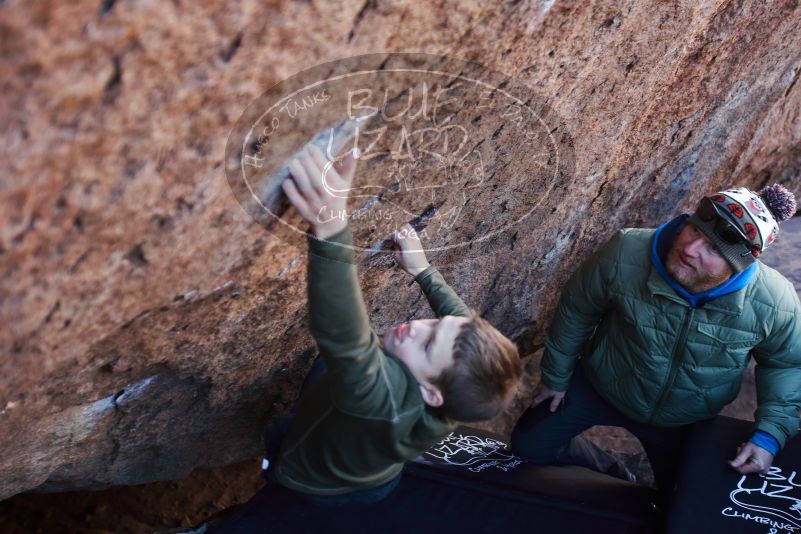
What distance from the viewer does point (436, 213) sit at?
2.69 m

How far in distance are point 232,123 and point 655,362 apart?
216 centimetres

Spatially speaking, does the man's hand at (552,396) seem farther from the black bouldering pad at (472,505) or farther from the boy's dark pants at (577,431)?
the black bouldering pad at (472,505)

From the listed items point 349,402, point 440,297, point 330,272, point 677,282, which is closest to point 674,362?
point 677,282

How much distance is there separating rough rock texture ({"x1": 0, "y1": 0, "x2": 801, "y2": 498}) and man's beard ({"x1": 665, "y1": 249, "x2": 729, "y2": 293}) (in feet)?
1.74

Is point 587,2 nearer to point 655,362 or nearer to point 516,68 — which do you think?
point 516,68

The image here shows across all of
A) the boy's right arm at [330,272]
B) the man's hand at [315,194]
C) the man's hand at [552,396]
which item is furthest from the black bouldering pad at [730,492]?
the man's hand at [315,194]

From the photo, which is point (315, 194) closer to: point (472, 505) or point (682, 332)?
point (472, 505)

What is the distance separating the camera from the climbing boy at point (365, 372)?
6.08ft

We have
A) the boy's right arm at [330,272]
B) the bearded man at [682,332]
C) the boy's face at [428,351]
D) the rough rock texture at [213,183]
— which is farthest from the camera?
the bearded man at [682,332]

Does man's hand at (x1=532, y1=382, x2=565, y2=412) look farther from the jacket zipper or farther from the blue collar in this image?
the blue collar

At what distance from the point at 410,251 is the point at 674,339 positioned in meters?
1.21

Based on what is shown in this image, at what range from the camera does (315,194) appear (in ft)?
6.11

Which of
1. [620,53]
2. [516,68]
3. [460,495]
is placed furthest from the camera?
[460,495]

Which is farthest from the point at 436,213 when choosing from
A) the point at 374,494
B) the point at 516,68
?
the point at 374,494
